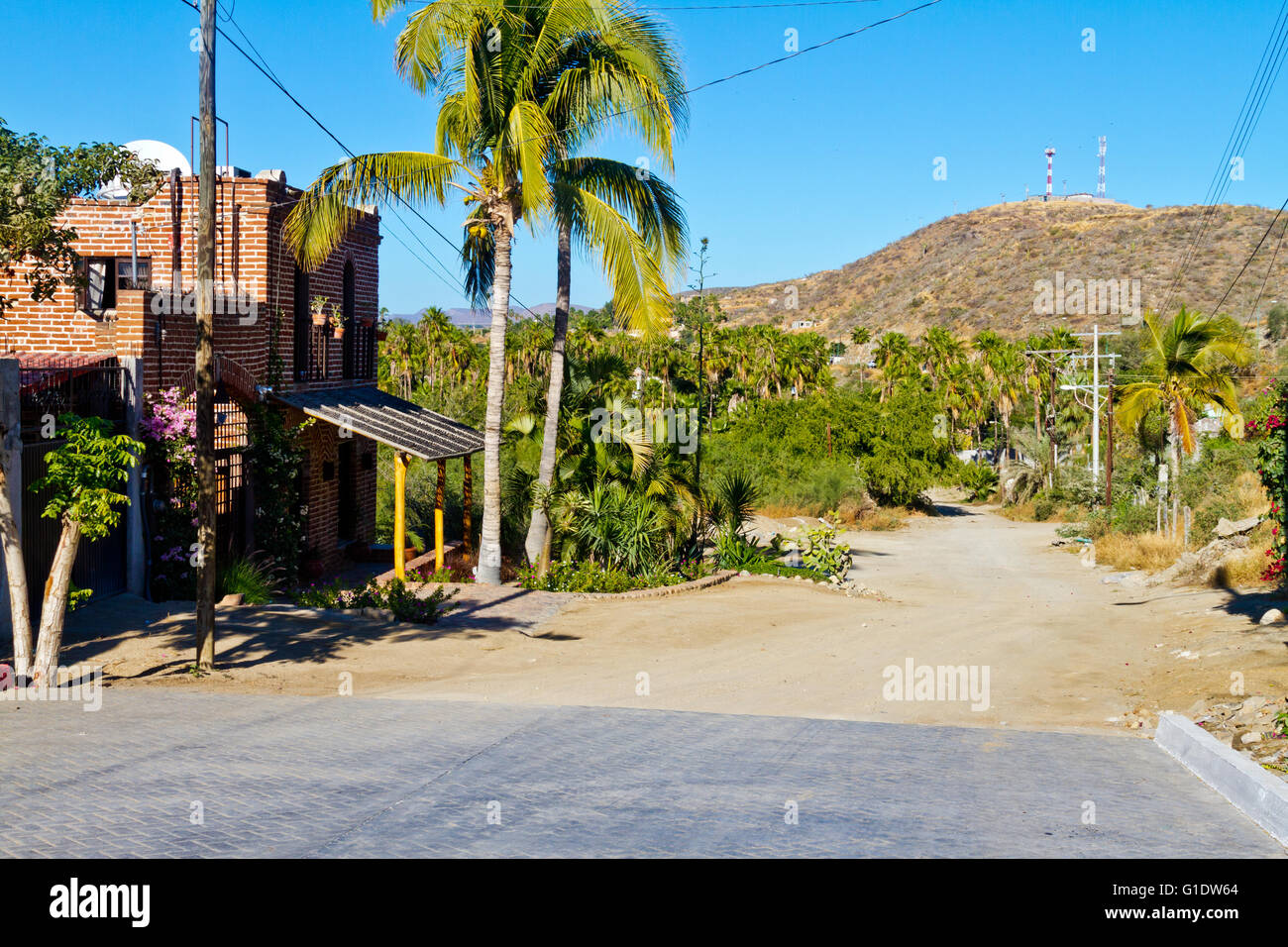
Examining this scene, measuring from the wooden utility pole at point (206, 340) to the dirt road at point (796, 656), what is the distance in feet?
2.61

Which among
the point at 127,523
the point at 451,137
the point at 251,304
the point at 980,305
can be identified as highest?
the point at 980,305

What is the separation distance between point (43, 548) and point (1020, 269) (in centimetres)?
10046

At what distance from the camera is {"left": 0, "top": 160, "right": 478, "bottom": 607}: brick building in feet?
49.6

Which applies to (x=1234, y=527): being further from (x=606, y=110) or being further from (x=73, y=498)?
(x=73, y=498)

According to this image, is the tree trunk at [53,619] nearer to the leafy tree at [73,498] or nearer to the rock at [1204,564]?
the leafy tree at [73,498]

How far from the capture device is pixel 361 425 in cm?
1809

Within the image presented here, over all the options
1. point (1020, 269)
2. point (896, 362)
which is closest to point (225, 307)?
point (896, 362)

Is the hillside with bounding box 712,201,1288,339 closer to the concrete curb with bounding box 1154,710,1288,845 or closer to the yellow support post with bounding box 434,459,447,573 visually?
the yellow support post with bounding box 434,459,447,573

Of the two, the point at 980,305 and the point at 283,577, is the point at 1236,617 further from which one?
the point at 980,305

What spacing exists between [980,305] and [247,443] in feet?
293

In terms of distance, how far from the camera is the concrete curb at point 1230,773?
702 cm

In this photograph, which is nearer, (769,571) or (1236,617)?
(1236,617)
